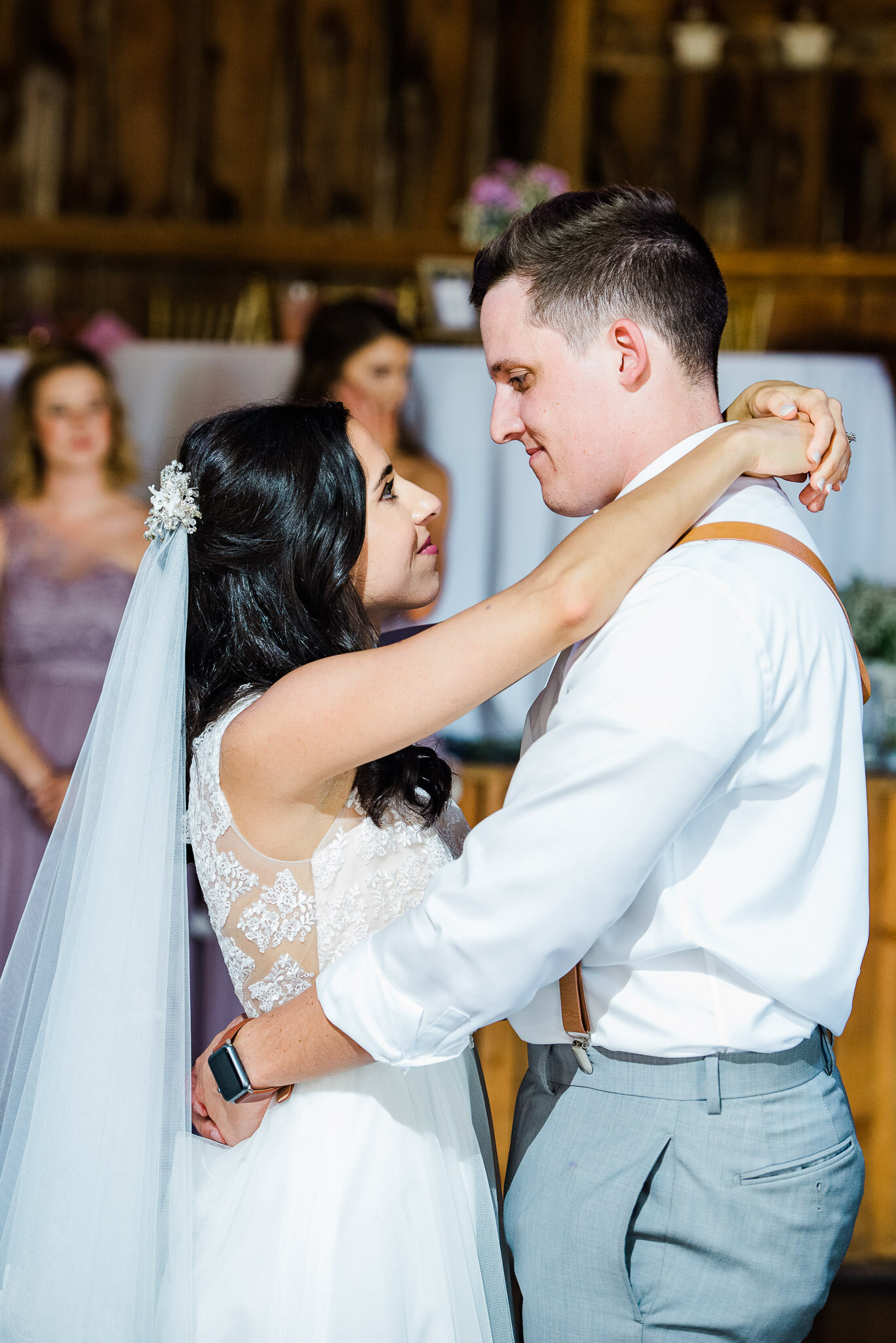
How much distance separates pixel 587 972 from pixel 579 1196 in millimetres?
208

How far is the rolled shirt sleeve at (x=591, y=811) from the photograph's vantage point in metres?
1.05

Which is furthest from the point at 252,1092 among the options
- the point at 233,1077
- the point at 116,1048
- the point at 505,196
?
the point at 505,196

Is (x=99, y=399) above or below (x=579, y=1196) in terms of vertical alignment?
above

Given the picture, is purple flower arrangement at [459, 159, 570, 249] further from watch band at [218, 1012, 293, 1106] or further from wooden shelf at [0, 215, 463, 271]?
watch band at [218, 1012, 293, 1106]

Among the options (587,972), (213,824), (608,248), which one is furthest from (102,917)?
(608,248)

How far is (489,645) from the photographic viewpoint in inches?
45.2

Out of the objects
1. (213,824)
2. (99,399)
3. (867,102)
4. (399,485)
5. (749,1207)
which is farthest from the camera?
(867,102)

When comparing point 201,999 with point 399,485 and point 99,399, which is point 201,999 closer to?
point 99,399

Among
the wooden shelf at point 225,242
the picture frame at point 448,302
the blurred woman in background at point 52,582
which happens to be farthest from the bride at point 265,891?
the wooden shelf at point 225,242

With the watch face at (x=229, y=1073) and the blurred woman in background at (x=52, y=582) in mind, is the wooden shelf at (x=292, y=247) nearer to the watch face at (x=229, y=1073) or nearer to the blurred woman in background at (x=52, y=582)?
the blurred woman in background at (x=52, y=582)

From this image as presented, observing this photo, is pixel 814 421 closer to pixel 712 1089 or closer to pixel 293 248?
pixel 712 1089

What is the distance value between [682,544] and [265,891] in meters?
0.58

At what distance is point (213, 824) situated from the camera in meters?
1.37

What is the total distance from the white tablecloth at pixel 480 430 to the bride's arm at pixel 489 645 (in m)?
2.06
